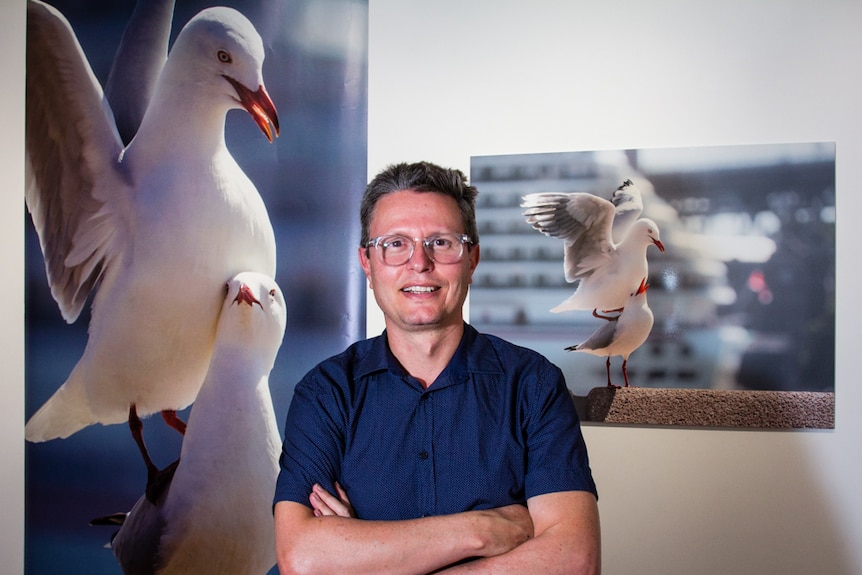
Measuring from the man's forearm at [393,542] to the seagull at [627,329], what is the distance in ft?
3.06

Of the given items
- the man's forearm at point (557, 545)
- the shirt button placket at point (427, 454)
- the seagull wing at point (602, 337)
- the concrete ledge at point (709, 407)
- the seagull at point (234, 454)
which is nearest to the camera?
the man's forearm at point (557, 545)

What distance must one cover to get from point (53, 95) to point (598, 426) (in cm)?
216

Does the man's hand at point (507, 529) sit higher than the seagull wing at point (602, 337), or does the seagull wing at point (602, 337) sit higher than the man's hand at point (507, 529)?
the seagull wing at point (602, 337)

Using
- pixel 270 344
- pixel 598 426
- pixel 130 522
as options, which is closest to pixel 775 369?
pixel 598 426

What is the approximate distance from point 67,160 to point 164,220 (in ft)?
1.42

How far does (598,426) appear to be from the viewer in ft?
6.98

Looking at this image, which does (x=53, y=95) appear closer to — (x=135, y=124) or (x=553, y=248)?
(x=135, y=124)

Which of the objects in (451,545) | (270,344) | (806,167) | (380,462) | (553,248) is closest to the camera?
(451,545)

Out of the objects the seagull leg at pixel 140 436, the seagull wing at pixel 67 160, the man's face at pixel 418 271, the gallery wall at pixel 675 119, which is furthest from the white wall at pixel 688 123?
the seagull leg at pixel 140 436

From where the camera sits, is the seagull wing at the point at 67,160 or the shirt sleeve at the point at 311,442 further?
the seagull wing at the point at 67,160

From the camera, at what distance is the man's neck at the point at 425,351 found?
4.59 feet

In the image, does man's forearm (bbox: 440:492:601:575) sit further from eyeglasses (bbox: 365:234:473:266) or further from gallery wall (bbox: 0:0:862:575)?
gallery wall (bbox: 0:0:862:575)
